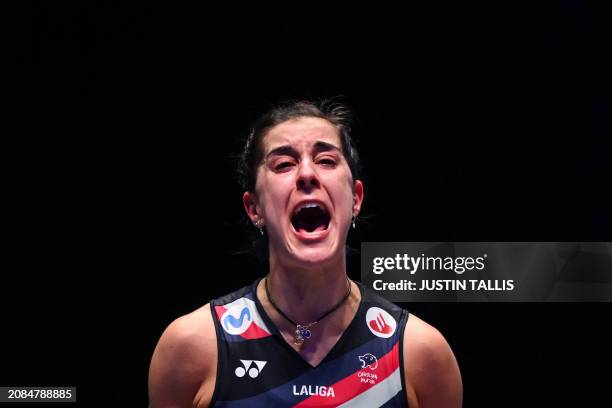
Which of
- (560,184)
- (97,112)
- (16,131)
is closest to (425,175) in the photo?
(560,184)

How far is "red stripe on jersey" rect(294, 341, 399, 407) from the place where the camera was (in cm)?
155

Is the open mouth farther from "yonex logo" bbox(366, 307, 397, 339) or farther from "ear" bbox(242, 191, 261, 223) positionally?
"yonex logo" bbox(366, 307, 397, 339)

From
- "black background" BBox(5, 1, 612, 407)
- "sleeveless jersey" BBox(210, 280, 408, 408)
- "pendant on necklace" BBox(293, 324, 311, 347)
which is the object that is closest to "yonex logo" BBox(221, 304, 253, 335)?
"sleeveless jersey" BBox(210, 280, 408, 408)

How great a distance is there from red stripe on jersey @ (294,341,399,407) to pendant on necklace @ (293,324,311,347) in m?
0.13

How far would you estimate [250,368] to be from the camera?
5.19 ft

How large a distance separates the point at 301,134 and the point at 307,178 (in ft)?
0.45

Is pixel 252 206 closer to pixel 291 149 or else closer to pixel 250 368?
pixel 291 149

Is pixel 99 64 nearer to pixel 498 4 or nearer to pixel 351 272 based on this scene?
pixel 351 272

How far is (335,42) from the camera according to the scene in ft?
8.84

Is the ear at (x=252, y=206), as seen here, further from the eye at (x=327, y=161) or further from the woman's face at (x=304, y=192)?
the eye at (x=327, y=161)

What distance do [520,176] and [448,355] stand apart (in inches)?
48.0

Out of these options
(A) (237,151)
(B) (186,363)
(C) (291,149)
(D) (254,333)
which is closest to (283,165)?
(C) (291,149)

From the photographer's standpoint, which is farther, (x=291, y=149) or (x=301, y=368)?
(x=291, y=149)

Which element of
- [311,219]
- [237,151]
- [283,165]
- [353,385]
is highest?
[237,151]
